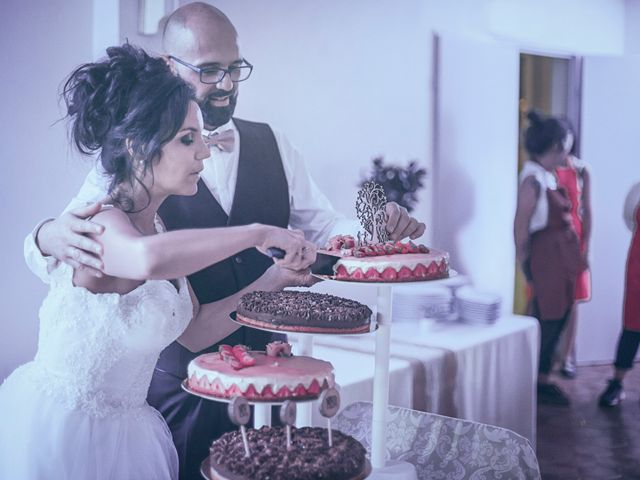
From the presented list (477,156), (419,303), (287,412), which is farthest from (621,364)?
(287,412)

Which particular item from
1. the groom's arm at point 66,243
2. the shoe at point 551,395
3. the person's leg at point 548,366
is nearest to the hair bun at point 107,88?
the groom's arm at point 66,243

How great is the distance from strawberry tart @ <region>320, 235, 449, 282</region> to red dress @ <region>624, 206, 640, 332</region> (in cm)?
290

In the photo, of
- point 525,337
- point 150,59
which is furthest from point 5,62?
point 525,337

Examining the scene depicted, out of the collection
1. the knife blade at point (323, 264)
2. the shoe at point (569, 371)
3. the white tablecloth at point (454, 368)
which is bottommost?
the shoe at point (569, 371)

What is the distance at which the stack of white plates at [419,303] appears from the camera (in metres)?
3.40

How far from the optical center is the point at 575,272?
4.77m

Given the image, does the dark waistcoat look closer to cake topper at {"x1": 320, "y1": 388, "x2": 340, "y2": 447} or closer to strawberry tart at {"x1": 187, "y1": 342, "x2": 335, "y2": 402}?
strawberry tart at {"x1": 187, "y1": 342, "x2": 335, "y2": 402}

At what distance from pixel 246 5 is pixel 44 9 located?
0.99 metres

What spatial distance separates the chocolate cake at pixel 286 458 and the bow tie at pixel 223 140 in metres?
0.97

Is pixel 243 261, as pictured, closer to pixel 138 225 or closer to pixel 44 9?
pixel 138 225

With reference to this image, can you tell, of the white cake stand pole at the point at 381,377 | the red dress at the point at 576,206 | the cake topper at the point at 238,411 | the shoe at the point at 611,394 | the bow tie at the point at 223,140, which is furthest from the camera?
the red dress at the point at 576,206

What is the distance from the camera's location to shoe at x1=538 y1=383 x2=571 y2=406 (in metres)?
4.62

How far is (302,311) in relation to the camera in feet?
5.11

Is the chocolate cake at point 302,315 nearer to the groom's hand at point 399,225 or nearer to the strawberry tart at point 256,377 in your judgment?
the strawberry tart at point 256,377
